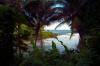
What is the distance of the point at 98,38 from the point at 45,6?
7999mm

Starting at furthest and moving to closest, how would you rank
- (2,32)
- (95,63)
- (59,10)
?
(59,10)
(2,32)
(95,63)

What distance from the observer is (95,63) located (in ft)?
10.2

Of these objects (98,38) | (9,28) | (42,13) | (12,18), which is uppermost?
(42,13)

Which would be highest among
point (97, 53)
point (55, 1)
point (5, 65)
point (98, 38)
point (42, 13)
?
point (55, 1)

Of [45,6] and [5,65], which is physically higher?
[45,6]

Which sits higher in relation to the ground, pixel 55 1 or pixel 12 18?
pixel 55 1

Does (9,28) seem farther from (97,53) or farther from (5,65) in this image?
(97,53)

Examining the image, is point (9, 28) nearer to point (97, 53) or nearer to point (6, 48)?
point (6, 48)

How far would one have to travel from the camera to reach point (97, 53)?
3260 mm

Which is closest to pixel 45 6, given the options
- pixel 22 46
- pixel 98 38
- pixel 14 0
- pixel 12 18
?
pixel 14 0

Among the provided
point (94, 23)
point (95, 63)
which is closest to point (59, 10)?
point (94, 23)

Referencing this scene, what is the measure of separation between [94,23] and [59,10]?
8001mm

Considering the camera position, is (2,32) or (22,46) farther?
(22,46)

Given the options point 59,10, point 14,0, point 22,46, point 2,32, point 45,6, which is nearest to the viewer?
point 2,32
